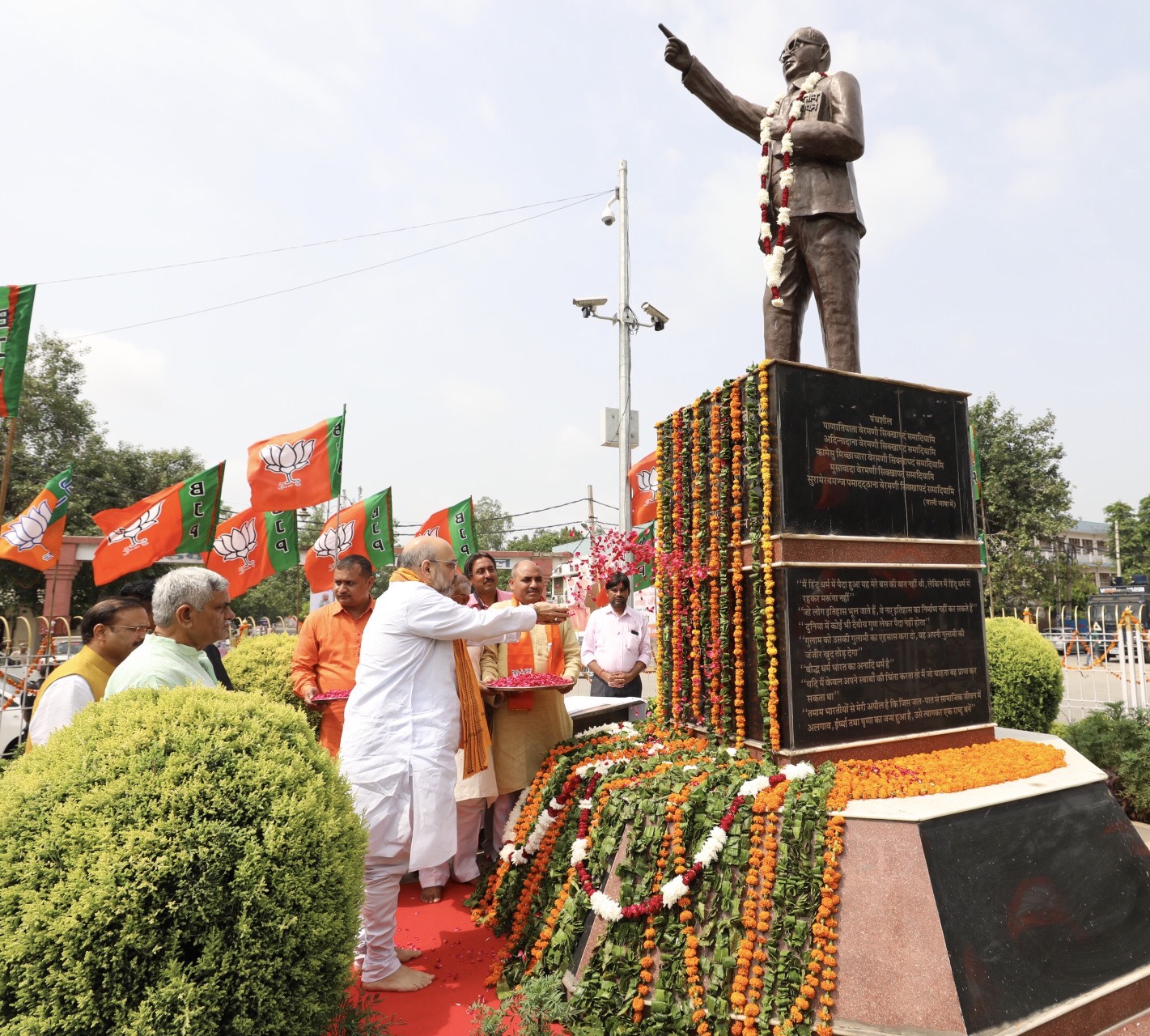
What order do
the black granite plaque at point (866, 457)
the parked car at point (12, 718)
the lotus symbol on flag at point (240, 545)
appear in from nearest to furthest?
the black granite plaque at point (866, 457), the parked car at point (12, 718), the lotus symbol on flag at point (240, 545)

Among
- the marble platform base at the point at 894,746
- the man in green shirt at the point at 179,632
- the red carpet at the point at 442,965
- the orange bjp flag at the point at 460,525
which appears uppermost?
the orange bjp flag at the point at 460,525

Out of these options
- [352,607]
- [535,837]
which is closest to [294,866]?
A: [535,837]

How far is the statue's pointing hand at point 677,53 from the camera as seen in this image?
4312mm

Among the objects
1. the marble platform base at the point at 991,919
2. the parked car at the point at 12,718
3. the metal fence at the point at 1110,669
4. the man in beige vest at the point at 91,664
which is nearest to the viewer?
the marble platform base at the point at 991,919

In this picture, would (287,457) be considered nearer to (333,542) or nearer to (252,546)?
(333,542)

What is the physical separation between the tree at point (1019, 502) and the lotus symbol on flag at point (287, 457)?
2265 cm

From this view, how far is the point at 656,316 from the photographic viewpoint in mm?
13953

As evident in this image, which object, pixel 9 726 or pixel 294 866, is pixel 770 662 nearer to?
pixel 294 866

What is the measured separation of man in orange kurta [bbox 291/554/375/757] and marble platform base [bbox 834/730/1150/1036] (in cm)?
337

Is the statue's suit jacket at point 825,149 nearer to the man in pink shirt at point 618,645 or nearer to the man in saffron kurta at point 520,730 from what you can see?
the man in saffron kurta at point 520,730

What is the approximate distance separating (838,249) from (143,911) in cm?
435

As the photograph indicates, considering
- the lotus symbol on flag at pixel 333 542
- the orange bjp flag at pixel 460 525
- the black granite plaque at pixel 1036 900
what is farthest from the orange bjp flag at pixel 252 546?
the black granite plaque at pixel 1036 900

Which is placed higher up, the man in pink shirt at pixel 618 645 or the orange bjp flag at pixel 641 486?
the orange bjp flag at pixel 641 486

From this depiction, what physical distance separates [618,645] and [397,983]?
11.1 ft
